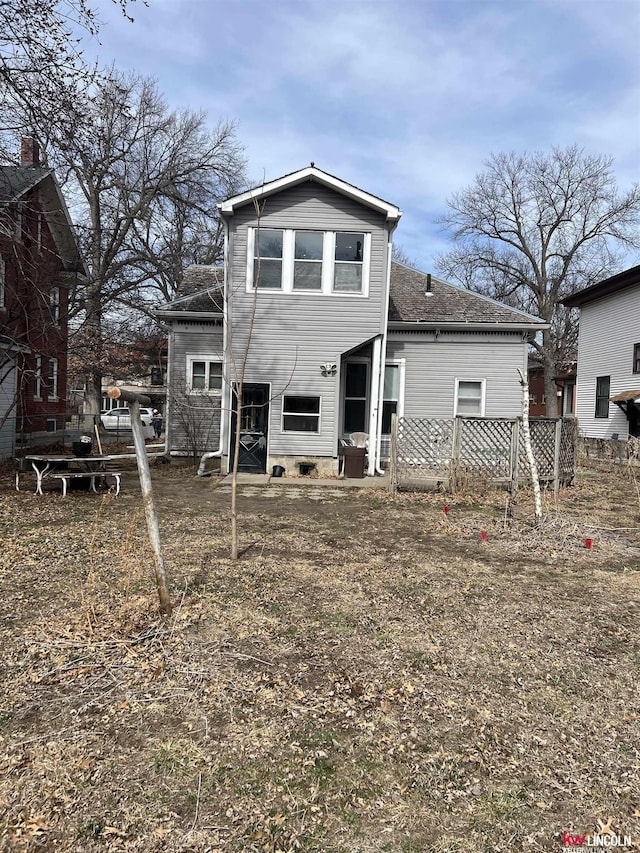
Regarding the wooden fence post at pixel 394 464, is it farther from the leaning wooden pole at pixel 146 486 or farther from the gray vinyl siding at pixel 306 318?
the leaning wooden pole at pixel 146 486

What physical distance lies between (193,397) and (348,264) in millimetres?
5532

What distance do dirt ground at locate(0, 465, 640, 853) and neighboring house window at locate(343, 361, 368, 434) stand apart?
7919 mm

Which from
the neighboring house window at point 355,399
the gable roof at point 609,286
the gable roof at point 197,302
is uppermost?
the gable roof at point 609,286

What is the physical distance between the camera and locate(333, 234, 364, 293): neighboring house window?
12.1m

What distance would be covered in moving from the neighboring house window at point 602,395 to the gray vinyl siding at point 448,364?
9.61 m

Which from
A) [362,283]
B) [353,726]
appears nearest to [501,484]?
[362,283]

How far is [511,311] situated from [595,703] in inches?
502

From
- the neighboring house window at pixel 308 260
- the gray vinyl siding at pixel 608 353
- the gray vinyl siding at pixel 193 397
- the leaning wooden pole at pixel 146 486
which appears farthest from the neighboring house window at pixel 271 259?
the gray vinyl siding at pixel 608 353

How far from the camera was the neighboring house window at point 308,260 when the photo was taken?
12.1 m

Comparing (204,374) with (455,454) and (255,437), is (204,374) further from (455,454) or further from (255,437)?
(455,454)

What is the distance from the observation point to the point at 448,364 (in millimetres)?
14117

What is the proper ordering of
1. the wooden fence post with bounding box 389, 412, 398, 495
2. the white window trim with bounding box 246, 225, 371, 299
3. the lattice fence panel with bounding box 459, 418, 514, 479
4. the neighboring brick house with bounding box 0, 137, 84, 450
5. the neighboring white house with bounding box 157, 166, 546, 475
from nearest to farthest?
the lattice fence panel with bounding box 459, 418, 514, 479, the wooden fence post with bounding box 389, 412, 398, 495, the neighboring white house with bounding box 157, 166, 546, 475, the white window trim with bounding box 246, 225, 371, 299, the neighboring brick house with bounding box 0, 137, 84, 450

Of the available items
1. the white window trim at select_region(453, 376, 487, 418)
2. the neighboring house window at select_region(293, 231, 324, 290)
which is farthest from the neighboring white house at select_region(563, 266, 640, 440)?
the neighboring house window at select_region(293, 231, 324, 290)

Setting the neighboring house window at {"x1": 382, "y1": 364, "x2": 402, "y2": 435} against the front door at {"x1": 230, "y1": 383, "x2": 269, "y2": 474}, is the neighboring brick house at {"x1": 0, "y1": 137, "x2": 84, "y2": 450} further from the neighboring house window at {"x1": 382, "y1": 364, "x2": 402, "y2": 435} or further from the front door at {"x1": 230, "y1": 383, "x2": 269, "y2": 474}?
the neighboring house window at {"x1": 382, "y1": 364, "x2": 402, "y2": 435}
